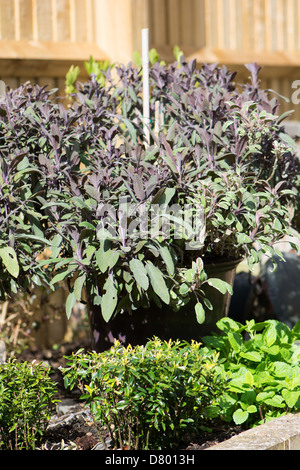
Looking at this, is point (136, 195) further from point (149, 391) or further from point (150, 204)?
point (149, 391)

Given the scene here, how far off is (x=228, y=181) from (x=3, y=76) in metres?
2.39

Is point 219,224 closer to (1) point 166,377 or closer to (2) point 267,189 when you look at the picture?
(2) point 267,189

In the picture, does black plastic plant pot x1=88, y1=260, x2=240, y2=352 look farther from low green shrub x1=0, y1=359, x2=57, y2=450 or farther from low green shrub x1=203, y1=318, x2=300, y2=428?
low green shrub x1=0, y1=359, x2=57, y2=450

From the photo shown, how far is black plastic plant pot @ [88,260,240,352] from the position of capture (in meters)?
3.19

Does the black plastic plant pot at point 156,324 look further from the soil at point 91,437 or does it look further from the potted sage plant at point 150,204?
the soil at point 91,437

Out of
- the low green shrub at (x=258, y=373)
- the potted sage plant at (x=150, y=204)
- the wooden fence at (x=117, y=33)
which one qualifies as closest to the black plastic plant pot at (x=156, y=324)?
the potted sage plant at (x=150, y=204)

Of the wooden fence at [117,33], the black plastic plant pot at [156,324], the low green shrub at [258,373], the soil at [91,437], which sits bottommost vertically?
the soil at [91,437]

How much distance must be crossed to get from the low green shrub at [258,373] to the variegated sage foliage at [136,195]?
0.33 m

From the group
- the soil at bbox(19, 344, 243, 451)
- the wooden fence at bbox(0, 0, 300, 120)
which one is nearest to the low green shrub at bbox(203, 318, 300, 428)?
the soil at bbox(19, 344, 243, 451)

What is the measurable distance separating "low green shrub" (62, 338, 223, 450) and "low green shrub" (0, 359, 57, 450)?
0.15 meters

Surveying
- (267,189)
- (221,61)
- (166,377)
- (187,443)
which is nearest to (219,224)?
(267,189)

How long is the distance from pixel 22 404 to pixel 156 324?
2.84ft

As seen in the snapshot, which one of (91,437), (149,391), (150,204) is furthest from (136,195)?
(91,437)

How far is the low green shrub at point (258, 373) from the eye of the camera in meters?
2.80
